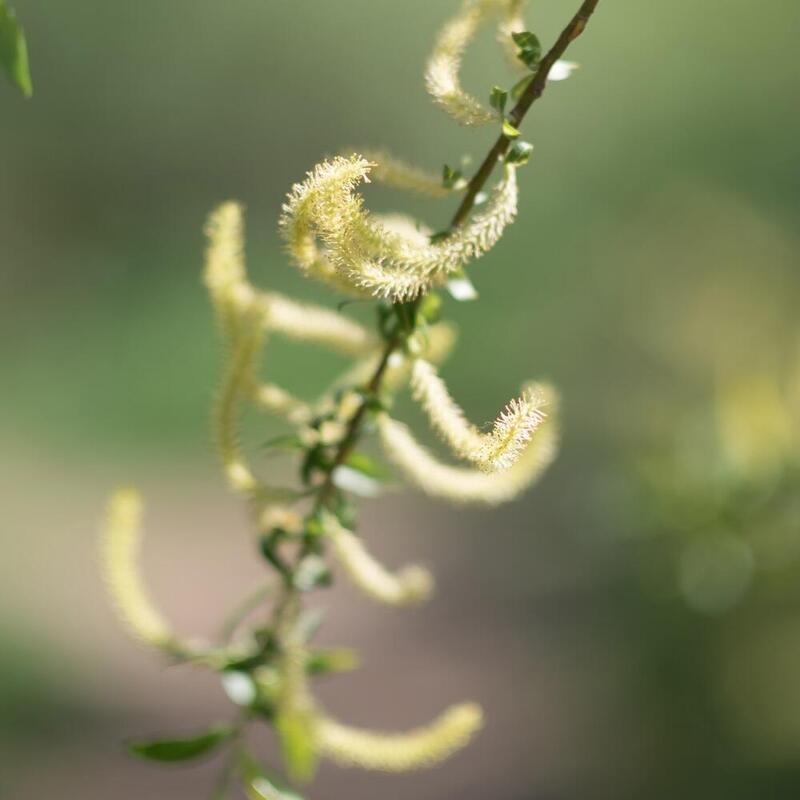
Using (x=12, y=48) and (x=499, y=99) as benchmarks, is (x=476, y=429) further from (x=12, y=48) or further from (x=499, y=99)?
(x=12, y=48)

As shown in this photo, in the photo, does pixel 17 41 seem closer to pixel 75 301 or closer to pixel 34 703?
pixel 34 703

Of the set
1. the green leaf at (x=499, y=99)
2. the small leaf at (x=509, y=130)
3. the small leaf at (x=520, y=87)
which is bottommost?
the small leaf at (x=509, y=130)

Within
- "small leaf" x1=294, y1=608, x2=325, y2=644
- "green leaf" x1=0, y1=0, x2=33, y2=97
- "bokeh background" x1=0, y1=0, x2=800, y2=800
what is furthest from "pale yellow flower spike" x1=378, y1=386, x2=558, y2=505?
"bokeh background" x1=0, y1=0, x2=800, y2=800

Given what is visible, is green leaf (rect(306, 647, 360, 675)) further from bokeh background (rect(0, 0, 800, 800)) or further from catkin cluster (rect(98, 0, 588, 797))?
bokeh background (rect(0, 0, 800, 800))

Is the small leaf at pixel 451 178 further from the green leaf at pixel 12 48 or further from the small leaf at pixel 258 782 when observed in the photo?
the small leaf at pixel 258 782

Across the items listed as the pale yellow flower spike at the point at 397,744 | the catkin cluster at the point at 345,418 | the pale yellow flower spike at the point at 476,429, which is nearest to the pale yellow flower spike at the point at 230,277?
the catkin cluster at the point at 345,418
